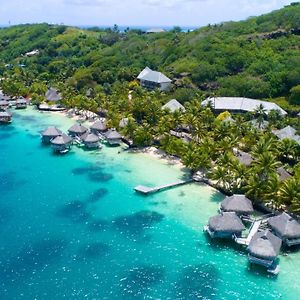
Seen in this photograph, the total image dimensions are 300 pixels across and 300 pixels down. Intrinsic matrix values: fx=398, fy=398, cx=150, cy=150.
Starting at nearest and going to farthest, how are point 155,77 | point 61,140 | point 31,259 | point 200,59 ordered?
1. point 31,259
2. point 61,140
3. point 155,77
4. point 200,59

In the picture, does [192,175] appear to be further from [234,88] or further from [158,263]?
[234,88]

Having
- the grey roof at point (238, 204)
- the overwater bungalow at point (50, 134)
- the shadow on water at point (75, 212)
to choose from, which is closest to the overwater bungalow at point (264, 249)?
the grey roof at point (238, 204)

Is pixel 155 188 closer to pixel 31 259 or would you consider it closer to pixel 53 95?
pixel 31 259

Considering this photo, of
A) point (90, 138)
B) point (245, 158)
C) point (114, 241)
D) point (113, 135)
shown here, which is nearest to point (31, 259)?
point (114, 241)

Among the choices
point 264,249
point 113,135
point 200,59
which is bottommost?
point 264,249

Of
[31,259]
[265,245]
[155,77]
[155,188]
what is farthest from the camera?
[155,77]

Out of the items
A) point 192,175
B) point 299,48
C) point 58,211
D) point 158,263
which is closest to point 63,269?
point 158,263
